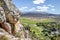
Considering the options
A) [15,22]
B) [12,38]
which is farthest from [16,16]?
[12,38]

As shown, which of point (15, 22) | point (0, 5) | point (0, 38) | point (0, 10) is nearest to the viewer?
point (0, 38)

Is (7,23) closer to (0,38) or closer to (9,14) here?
(9,14)

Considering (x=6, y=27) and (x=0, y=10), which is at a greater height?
(x=0, y=10)

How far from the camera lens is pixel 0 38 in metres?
17.7

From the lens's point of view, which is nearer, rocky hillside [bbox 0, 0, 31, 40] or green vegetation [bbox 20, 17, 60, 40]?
rocky hillside [bbox 0, 0, 31, 40]

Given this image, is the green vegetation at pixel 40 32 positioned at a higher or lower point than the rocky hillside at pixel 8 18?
lower

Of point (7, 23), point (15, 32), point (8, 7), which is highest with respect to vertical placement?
point (8, 7)

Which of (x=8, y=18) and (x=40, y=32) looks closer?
(x=8, y=18)

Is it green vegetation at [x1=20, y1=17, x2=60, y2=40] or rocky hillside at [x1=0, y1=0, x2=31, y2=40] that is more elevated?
rocky hillside at [x1=0, y1=0, x2=31, y2=40]

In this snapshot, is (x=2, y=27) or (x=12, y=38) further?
(x=2, y=27)

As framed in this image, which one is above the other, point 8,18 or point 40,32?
point 8,18

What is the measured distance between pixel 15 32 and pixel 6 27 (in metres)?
2.59

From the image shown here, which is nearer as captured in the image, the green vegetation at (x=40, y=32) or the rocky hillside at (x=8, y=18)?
the rocky hillside at (x=8, y=18)

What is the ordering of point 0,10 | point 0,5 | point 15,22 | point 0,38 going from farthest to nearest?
1. point 15,22
2. point 0,5
3. point 0,10
4. point 0,38
